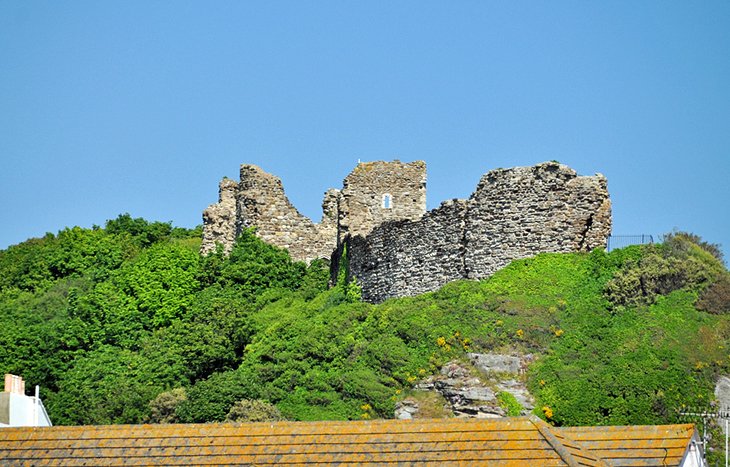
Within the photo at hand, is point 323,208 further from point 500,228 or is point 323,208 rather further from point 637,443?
point 637,443

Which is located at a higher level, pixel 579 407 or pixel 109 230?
pixel 109 230

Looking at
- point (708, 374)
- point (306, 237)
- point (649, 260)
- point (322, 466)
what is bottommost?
point (322, 466)

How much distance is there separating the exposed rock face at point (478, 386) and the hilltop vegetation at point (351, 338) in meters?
0.35

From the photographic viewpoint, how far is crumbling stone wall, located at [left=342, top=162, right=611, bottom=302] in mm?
44781

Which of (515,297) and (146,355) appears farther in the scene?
(146,355)

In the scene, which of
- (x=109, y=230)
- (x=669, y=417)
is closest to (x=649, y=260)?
(x=669, y=417)

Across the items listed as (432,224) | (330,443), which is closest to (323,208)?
(432,224)

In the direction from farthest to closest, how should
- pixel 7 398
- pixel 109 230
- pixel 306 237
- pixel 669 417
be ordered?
pixel 109 230 < pixel 306 237 < pixel 669 417 < pixel 7 398

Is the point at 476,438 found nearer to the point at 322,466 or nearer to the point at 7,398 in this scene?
the point at 322,466

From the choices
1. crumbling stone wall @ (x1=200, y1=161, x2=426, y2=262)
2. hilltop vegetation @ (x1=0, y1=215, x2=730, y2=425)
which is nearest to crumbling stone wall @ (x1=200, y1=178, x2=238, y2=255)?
crumbling stone wall @ (x1=200, y1=161, x2=426, y2=262)

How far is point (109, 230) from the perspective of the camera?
205 ft

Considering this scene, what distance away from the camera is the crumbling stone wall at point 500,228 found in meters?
44.8

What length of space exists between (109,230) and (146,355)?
15.2 metres

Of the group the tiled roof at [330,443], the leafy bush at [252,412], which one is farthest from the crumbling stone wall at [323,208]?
the tiled roof at [330,443]
